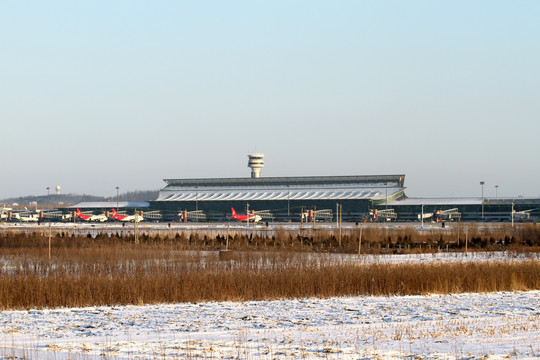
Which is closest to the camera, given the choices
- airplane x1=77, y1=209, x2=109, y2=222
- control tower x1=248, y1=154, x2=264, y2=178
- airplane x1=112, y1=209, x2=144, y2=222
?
airplane x1=112, y1=209, x2=144, y2=222

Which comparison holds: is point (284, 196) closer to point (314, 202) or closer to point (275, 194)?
point (275, 194)

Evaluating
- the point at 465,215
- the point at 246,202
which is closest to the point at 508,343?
the point at 465,215

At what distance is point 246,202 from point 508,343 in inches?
4202

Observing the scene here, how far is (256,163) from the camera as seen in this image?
155250 mm

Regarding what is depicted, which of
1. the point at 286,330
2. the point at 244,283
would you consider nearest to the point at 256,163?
the point at 244,283

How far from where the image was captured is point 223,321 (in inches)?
677

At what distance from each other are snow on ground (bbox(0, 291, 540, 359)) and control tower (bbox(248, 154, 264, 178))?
133 meters

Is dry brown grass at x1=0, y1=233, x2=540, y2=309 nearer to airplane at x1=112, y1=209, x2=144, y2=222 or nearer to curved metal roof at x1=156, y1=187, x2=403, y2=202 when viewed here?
curved metal roof at x1=156, y1=187, x2=403, y2=202

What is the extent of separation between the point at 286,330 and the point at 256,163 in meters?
140

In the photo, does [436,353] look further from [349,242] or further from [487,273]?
[349,242]

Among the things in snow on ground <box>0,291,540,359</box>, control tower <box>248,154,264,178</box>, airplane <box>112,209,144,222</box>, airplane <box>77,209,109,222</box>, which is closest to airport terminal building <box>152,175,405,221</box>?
airplane <box>112,209,144,222</box>

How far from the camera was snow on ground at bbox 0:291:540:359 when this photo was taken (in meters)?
12.9

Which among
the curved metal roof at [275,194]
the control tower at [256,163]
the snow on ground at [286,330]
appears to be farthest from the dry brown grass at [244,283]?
the control tower at [256,163]

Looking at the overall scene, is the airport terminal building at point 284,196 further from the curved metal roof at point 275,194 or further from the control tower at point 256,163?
the control tower at point 256,163
